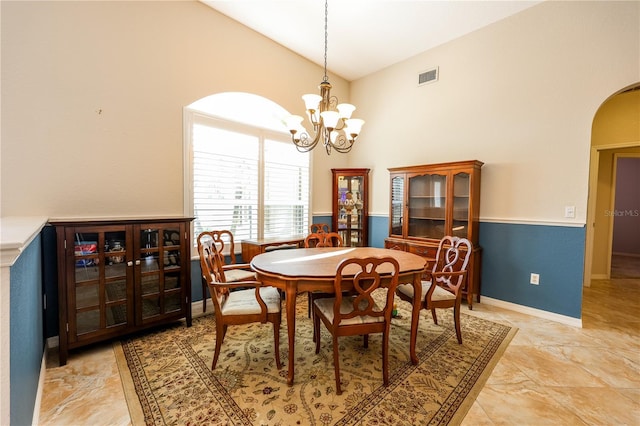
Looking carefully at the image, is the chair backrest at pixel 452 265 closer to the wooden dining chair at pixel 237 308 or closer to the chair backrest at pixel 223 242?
the wooden dining chair at pixel 237 308

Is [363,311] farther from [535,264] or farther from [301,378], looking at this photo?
[535,264]

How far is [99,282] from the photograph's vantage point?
87.0 inches

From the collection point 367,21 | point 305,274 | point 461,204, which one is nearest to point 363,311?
point 305,274

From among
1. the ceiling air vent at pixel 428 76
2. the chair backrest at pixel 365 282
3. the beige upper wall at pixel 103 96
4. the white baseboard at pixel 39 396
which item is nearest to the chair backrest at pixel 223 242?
the beige upper wall at pixel 103 96

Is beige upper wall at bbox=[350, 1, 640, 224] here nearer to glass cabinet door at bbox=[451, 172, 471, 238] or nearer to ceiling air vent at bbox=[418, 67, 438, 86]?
ceiling air vent at bbox=[418, 67, 438, 86]

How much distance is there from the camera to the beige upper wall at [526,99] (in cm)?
270

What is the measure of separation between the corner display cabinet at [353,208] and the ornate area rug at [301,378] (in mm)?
2102

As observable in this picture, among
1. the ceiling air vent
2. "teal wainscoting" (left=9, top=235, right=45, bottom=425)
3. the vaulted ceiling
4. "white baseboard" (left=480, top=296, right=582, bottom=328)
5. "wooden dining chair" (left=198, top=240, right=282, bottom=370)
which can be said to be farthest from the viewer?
the ceiling air vent

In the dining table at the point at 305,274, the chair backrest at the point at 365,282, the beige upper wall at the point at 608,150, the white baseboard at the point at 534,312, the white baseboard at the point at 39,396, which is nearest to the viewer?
the white baseboard at the point at 39,396

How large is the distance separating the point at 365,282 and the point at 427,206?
2310mm

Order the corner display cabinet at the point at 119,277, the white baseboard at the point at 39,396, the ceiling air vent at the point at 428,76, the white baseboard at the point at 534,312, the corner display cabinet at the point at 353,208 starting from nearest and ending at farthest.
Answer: the white baseboard at the point at 39,396, the corner display cabinet at the point at 119,277, the white baseboard at the point at 534,312, the ceiling air vent at the point at 428,76, the corner display cabinet at the point at 353,208

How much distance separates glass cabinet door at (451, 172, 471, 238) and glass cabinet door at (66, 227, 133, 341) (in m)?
3.61

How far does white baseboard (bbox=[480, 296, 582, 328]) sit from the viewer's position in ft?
9.33

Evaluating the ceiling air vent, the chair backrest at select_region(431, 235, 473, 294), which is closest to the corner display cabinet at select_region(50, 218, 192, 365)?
the chair backrest at select_region(431, 235, 473, 294)
